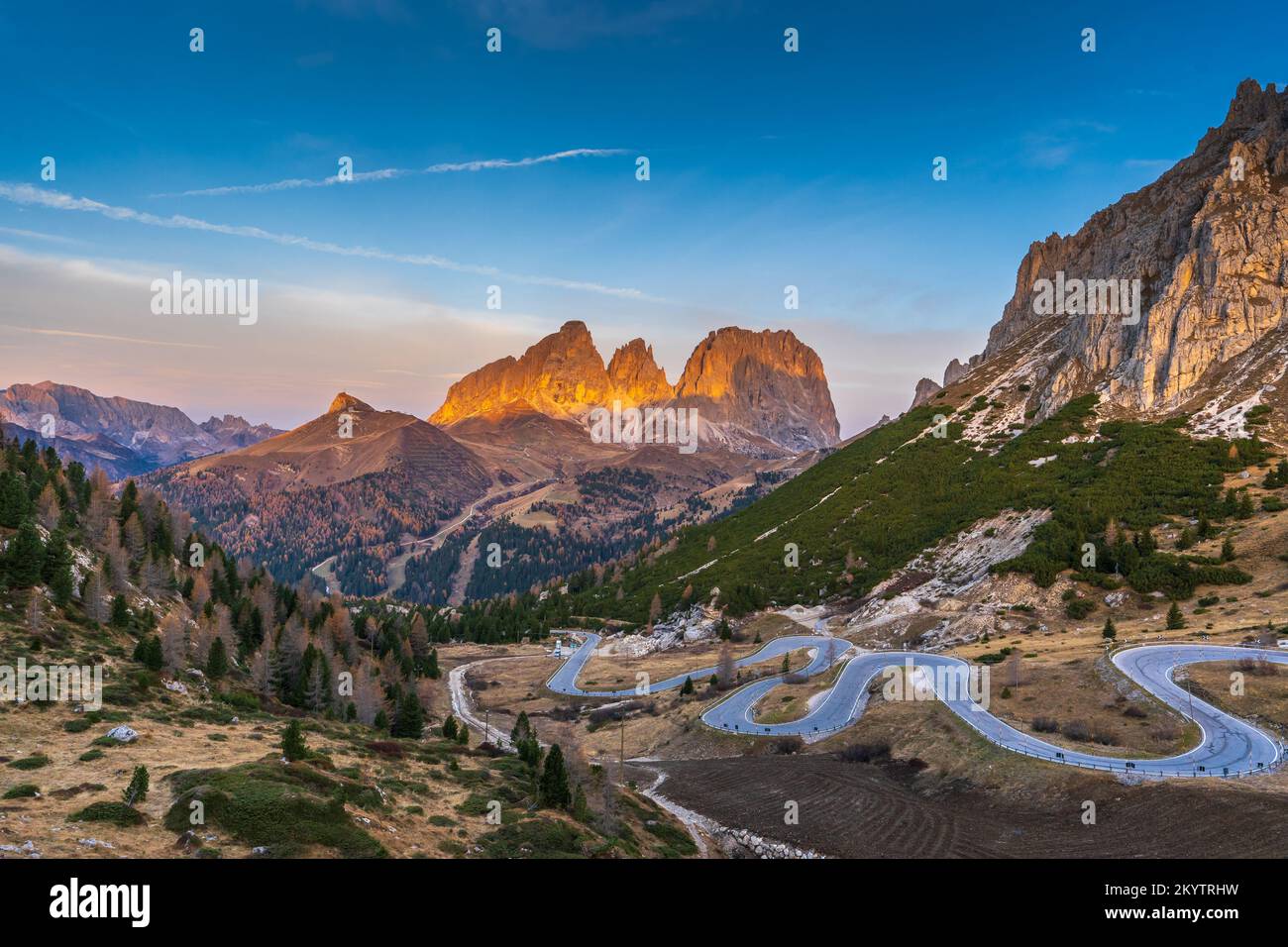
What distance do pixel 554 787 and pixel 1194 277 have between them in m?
152

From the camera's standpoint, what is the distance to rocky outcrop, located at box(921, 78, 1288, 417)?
128 meters

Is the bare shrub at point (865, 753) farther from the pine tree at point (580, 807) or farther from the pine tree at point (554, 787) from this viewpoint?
the pine tree at point (554, 787)

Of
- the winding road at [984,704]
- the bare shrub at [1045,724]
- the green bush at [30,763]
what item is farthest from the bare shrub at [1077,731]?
the green bush at [30,763]

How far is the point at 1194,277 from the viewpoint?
5182 inches

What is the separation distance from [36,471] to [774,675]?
4089 inches

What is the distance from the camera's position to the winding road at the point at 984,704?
4700 cm

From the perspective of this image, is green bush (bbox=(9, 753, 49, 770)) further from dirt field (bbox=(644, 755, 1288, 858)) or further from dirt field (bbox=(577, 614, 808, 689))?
dirt field (bbox=(577, 614, 808, 689))

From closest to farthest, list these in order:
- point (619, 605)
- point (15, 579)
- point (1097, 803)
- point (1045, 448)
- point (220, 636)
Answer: point (1097, 803) < point (15, 579) < point (220, 636) < point (1045, 448) < point (619, 605)

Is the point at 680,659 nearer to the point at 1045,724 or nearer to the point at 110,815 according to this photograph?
the point at 1045,724

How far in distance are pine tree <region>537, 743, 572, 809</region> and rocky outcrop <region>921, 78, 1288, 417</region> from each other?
134 m

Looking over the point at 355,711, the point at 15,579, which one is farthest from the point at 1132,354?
the point at 15,579

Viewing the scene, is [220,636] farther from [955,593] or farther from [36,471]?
[955,593]

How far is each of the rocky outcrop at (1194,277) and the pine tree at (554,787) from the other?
134 metres
